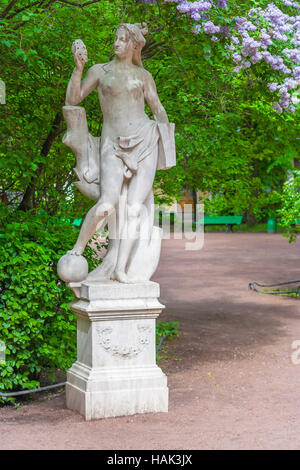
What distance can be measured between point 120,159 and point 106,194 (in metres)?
0.32

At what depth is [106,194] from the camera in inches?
227

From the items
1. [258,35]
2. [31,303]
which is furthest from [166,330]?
[258,35]

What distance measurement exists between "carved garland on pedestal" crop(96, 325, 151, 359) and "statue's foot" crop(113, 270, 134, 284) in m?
0.39

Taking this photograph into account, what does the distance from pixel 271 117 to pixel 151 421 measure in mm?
5175

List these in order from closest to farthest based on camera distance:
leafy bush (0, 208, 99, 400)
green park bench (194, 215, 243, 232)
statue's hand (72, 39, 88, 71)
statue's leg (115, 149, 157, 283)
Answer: statue's hand (72, 39, 88, 71)
statue's leg (115, 149, 157, 283)
leafy bush (0, 208, 99, 400)
green park bench (194, 215, 243, 232)

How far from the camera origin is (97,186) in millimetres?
5930

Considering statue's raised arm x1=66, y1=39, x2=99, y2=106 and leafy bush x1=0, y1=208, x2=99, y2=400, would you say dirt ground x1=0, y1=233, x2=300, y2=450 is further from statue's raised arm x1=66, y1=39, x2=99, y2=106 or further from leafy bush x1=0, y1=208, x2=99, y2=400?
statue's raised arm x1=66, y1=39, x2=99, y2=106

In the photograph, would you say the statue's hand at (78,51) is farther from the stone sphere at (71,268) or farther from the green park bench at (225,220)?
the green park bench at (225,220)

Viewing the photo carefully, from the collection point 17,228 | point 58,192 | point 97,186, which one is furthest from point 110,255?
point 58,192

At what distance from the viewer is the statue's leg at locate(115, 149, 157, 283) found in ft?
19.2

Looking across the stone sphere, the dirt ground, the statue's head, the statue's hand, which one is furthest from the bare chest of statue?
the dirt ground

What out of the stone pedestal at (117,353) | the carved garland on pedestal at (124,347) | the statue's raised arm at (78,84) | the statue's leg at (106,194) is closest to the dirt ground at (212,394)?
the stone pedestal at (117,353)

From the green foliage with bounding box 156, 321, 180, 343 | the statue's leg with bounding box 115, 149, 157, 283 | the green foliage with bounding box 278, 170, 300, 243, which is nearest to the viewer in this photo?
the statue's leg with bounding box 115, 149, 157, 283

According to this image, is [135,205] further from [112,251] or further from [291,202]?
[291,202]
